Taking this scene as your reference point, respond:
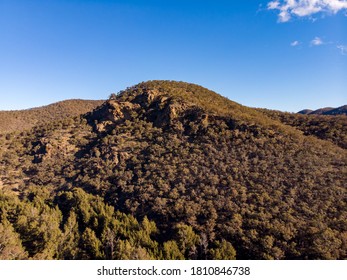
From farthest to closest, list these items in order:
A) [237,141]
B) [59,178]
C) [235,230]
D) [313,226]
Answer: [59,178] → [237,141] → [235,230] → [313,226]

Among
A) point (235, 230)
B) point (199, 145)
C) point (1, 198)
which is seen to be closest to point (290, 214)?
point (235, 230)

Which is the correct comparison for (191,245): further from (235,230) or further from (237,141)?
(237,141)

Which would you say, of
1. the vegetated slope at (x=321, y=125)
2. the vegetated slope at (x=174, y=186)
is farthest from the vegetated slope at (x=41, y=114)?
the vegetated slope at (x=321, y=125)

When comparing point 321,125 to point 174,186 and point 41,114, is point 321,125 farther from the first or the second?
point 41,114

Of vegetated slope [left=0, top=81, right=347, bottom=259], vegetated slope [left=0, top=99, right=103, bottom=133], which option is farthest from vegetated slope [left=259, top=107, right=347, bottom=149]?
vegetated slope [left=0, top=99, right=103, bottom=133]

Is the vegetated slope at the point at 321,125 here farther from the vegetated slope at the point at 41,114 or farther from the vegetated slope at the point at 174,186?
the vegetated slope at the point at 41,114

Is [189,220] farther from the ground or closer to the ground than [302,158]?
closer to the ground
